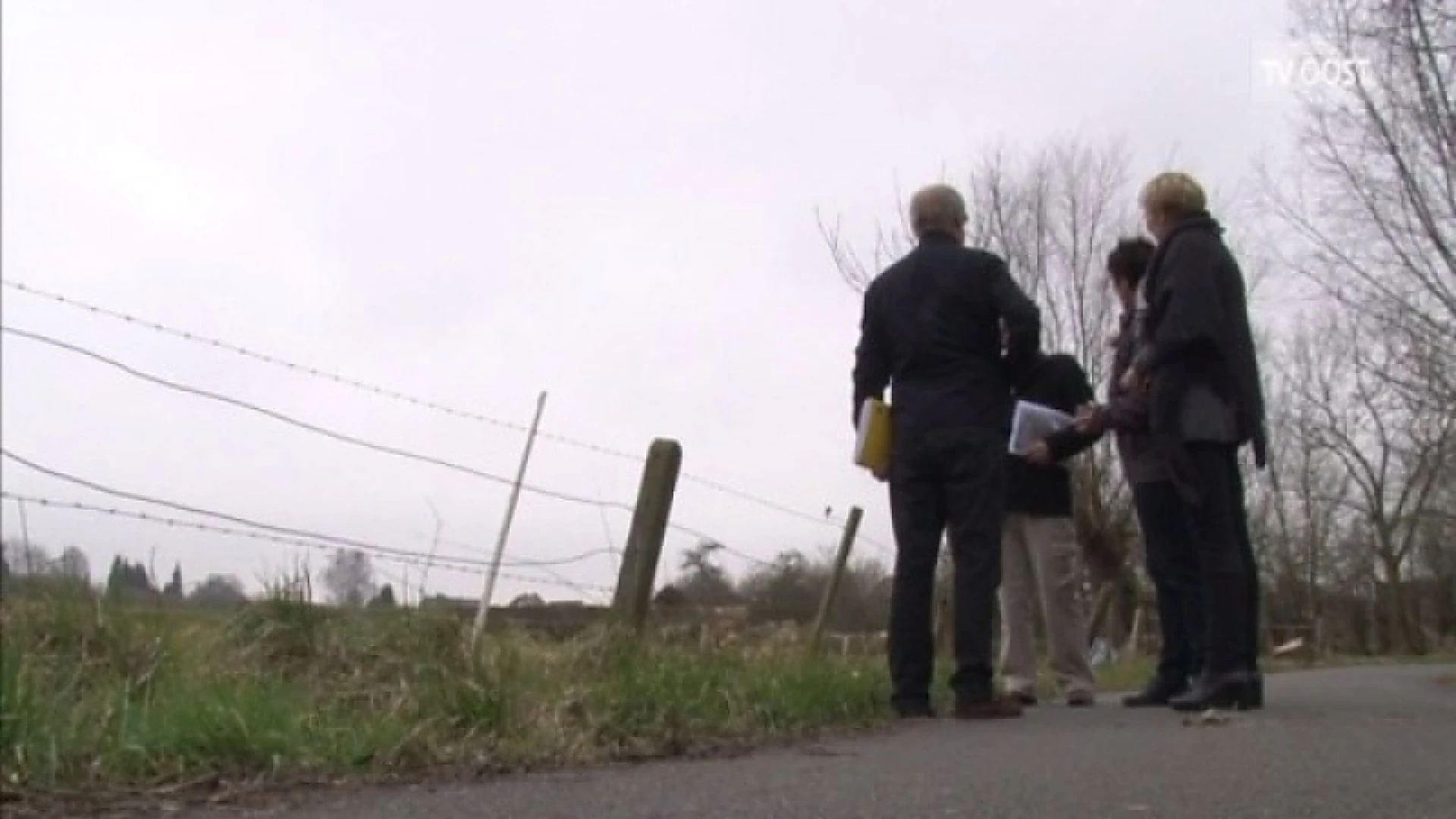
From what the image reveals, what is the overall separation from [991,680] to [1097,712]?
17.8 inches

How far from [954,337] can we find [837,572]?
13.6 ft

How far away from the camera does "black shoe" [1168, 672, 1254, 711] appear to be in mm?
5559

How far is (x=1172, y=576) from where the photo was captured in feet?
20.8

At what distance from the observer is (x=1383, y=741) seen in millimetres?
4625

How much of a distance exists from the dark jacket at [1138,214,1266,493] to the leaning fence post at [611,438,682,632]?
2.23 metres

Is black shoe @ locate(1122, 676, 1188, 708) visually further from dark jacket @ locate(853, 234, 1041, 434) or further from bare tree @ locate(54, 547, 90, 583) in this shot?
bare tree @ locate(54, 547, 90, 583)

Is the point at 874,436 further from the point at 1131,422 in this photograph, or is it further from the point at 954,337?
the point at 1131,422

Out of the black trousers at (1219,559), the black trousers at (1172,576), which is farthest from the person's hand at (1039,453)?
the black trousers at (1219,559)

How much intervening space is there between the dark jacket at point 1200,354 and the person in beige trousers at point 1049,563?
1.15 meters

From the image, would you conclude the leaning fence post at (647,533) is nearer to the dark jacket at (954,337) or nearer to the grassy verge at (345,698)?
the grassy verge at (345,698)

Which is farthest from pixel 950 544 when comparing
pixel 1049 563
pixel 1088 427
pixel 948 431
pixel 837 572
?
pixel 837 572

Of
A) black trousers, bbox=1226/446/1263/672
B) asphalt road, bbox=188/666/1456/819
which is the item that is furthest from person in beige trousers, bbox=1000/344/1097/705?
asphalt road, bbox=188/666/1456/819

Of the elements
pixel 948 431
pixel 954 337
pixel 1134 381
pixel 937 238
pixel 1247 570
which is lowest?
pixel 1247 570

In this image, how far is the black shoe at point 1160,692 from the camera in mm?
6379
